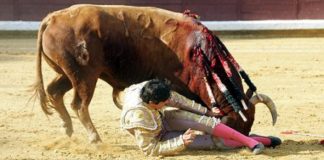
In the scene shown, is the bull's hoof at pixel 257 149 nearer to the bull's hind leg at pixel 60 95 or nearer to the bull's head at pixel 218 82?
the bull's head at pixel 218 82

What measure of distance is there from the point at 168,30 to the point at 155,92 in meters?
0.69

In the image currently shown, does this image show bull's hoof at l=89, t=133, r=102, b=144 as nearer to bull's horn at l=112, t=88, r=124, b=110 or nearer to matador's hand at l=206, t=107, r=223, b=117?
bull's horn at l=112, t=88, r=124, b=110

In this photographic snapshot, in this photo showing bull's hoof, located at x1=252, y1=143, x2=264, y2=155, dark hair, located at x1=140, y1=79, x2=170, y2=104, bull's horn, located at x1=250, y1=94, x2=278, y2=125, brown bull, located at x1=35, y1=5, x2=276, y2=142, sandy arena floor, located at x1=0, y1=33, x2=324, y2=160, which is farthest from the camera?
bull's horn, located at x1=250, y1=94, x2=278, y2=125

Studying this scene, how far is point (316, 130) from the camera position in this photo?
612cm

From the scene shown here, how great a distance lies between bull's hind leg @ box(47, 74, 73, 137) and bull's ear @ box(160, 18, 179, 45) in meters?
0.74

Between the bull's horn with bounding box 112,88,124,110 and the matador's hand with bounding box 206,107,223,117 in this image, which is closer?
the matador's hand with bounding box 206,107,223,117

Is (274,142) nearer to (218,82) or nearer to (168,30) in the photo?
(218,82)

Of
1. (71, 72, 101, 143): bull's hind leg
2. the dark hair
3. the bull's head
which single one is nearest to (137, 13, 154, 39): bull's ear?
the bull's head

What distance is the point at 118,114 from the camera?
6895mm

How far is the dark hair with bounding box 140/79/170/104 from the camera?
5027mm

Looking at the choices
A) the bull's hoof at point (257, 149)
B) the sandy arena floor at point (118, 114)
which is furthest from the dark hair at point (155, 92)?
the bull's hoof at point (257, 149)

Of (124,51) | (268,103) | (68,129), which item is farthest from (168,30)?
(68,129)

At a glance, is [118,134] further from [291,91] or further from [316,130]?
[291,91]

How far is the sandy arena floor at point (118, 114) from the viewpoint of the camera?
5.32 metres
